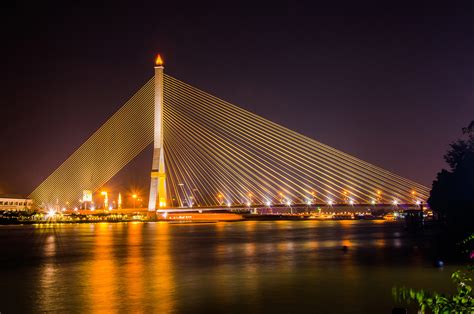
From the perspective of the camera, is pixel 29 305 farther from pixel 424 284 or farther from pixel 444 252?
pixel 444 252

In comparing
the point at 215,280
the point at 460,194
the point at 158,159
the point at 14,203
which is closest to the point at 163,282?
the point at 215,280

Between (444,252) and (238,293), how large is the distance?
9.99m

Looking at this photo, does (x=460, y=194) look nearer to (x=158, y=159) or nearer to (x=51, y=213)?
(x=158, y=159)

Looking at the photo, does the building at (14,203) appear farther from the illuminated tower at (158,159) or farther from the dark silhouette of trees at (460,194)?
the dark silhouette of trees at (460,194)

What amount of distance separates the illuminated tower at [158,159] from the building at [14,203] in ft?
185

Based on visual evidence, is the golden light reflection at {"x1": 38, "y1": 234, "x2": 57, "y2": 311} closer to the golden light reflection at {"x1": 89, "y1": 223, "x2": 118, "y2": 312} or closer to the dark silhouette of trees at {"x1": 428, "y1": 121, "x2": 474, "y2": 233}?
the golden light reflection at {"x1": 89, "y1": 223, "x2": 118, "y2": 312}

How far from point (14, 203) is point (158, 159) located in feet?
204

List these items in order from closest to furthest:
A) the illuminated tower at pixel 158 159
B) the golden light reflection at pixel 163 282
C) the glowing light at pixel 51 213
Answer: the golden light reflection at pixel 163 282, the illuminated tower at pixel 158 159, the glowing light at pixel 51 213

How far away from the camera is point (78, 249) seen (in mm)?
22047

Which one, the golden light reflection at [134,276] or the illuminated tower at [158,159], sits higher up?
the illuminated tower at [158,159]

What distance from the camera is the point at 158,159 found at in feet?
140

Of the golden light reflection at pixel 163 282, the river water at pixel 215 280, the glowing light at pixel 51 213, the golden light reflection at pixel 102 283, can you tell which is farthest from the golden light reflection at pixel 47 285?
the glowing light at pixel 51 213

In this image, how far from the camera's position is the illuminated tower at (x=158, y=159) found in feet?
140

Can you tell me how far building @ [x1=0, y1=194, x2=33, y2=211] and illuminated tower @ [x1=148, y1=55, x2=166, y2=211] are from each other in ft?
185
